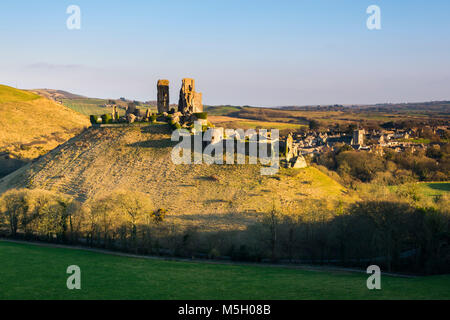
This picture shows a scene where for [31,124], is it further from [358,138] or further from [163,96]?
[358,138]

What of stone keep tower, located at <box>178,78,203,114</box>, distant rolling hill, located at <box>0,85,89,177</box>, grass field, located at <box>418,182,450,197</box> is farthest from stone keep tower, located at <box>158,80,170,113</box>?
grass field, located at <box>418,182,450,197</box>

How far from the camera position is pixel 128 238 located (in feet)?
153

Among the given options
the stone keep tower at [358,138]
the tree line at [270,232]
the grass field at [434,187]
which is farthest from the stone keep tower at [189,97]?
the stone keep tower at [358,138]

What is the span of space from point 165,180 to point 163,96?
86.4 ft

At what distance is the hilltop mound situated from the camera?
169ft

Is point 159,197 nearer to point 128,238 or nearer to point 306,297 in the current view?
point 128,238

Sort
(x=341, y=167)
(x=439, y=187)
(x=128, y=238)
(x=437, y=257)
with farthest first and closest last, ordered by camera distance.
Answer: (x=341, y=167), (x=439, y=187), (x=128, y=238), (x=437, y=257)

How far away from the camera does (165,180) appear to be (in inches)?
2290

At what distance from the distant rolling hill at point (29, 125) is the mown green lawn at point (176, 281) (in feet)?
219

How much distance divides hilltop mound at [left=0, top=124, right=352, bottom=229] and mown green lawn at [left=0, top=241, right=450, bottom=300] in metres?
12.6

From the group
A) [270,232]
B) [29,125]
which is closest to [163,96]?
[270,232]

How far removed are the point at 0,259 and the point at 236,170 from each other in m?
31.7
